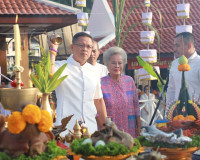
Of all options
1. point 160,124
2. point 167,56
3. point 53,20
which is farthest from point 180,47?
point 167,56

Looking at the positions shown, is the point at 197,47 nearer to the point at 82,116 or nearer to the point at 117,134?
the point at 82,116

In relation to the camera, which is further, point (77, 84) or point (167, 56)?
point (167, 56)

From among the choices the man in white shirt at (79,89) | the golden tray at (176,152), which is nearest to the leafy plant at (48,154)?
the golden tray at (176,152)

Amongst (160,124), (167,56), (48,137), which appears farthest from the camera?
(167,56)

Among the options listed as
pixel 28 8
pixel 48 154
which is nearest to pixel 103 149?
pixel 48 154

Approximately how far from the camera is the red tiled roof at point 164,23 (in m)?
13.9

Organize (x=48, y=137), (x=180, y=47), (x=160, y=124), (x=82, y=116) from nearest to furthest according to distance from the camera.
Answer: (x=48, y=137), (x=160, y=124), (x=82, y=116), (x=180, y=47)

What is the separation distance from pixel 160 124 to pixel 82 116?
85 centimetres

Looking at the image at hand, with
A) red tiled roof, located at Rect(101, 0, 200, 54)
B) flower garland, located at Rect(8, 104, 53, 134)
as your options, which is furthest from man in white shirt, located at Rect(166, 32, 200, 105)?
red tiled roof, located at Rect(101, 0, 200, 54)

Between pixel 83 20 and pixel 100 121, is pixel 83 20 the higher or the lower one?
the higher one

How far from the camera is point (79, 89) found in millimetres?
3816

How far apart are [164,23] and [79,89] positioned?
11943 millimetres

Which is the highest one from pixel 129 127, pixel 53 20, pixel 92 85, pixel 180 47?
pixel 53 20

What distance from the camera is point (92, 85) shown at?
3850mm
